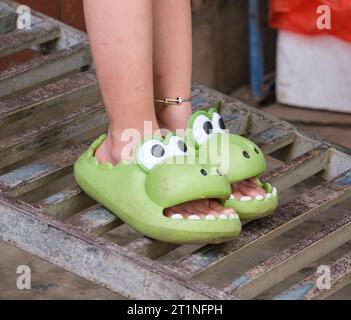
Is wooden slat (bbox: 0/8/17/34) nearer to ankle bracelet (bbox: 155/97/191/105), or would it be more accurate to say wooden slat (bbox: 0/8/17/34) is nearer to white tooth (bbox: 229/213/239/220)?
ankle bracelet (bbox: 155/97/191/105)

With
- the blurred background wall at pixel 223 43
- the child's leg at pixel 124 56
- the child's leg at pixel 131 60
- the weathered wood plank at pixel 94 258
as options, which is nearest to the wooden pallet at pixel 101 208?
the weathered wood plank at pixel 94 258

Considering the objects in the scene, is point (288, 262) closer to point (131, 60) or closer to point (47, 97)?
point (131, 60)

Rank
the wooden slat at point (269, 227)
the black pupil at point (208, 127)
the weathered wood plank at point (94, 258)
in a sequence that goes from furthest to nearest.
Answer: the black pupil at point (208, 127)
the wooden slat at point (269, 227)
the weathered wood plank at point (94, 258)

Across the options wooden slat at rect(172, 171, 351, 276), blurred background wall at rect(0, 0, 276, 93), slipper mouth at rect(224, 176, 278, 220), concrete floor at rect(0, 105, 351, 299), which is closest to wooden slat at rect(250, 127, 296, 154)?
wooden slat at rect(172, 171, 351, 276)

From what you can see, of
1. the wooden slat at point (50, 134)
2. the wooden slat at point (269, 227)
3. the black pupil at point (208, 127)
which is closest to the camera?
the wooden slat at point (269, 227)

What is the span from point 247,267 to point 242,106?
419mm

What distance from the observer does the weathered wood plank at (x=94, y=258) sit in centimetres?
234

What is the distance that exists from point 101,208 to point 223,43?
1.67 meters

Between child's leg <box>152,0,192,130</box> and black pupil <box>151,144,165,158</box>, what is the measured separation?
142mm

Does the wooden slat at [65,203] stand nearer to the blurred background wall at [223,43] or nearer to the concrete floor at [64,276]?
the concrete floor at [64,276]

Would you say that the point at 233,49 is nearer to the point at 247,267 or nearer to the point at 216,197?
the point at 247,267

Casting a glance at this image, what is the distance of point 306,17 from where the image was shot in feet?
12.8

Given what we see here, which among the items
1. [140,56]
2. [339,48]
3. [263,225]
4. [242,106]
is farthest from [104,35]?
[339,48]

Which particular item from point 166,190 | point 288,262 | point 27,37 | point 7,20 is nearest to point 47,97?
point 27,37
